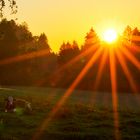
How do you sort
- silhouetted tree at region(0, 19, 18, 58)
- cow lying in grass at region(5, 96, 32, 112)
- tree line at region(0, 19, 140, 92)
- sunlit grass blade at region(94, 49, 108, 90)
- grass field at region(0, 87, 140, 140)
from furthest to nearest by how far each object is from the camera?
silhouetted tree at region(0, 19, 18, 58) → tree line at region(0, 19, 140, 92) → sunlit grass blade at region(94, 49, 108, 90) → cow lying in grass at region(5, 96, 32, 112) → grass field at region(0, 87, 140, 140)

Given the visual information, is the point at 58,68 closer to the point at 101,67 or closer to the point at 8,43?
the point at 8,43

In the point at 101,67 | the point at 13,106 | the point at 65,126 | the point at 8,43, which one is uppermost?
the point at 8,43

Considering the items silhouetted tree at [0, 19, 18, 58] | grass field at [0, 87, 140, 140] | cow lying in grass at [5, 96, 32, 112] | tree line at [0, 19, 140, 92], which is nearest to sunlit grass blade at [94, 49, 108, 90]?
tree line at [0, 19, 140, 92]

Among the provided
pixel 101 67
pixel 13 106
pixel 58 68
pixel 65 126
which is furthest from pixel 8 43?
pixel 65 126

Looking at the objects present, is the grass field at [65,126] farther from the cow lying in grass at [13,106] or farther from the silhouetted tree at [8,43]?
the silhouetted tree at [8,43]

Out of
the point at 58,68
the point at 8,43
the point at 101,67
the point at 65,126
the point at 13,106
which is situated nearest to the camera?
the point at 65,126

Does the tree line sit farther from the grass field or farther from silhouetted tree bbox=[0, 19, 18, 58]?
the grass field

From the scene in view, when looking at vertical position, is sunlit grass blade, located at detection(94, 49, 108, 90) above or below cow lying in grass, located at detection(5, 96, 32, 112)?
above

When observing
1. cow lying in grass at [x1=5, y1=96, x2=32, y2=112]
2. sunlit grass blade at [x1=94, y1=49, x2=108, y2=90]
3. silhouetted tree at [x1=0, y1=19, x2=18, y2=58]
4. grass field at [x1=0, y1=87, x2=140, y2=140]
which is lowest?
grass field at [x1=0, y1=87, x2=140, y2=140]

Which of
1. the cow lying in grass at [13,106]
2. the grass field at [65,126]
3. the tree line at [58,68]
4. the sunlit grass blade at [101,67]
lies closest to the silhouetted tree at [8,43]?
the tree line at [58,68]

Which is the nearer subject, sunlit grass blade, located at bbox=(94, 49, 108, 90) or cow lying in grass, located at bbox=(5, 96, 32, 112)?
cow lying in grass, located at bbox=(5, 96, 32, 112)

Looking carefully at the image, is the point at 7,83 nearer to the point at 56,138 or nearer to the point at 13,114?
the point at 13,114

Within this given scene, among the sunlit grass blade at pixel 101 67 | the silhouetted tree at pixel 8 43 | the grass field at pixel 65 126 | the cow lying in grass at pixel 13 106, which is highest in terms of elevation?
the silhouetted tree at pixel 8 43

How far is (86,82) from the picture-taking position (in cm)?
9262
